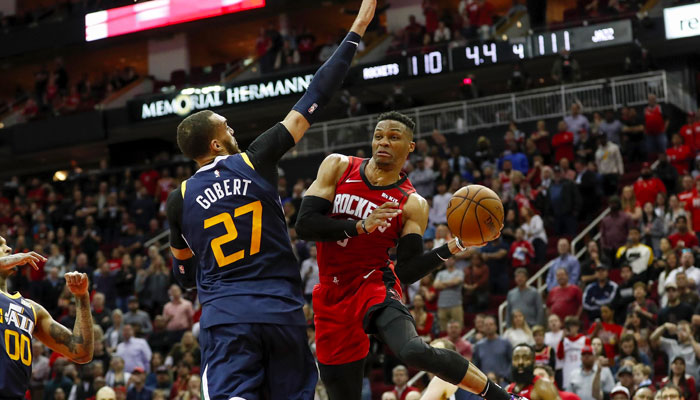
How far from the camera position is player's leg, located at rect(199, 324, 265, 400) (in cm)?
562

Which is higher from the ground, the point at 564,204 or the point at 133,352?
the point at 564,204

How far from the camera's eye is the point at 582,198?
736 inches

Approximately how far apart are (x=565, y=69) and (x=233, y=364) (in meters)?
19.3

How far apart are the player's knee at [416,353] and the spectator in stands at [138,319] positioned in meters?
12.1

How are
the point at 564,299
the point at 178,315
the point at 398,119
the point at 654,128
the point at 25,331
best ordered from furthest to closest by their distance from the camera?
the point at 654,128 < the point at 178,315 < the point at 564,299 < the point at 398,119 < the point at 25,331

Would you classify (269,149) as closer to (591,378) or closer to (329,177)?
(329,177)

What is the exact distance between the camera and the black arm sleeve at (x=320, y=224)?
22.7 feet

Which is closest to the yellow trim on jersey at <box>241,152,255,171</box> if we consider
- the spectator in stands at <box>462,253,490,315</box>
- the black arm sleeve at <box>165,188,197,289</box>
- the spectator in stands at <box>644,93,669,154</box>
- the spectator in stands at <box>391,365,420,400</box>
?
the black arm sleeve at <box>165,188,197,289</box>

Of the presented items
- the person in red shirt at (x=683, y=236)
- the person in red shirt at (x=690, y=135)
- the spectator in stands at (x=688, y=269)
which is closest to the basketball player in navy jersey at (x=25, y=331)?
the spectator in stands at (x=688, y=269)

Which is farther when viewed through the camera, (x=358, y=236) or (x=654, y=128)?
(x=654, y=128)

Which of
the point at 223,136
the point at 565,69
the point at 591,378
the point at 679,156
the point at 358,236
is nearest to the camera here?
the point at 223,136

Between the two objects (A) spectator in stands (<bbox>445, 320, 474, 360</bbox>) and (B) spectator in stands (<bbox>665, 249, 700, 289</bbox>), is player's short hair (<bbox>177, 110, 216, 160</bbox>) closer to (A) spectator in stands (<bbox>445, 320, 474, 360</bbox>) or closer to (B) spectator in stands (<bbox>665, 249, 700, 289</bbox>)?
(A) spectator in stands (<bbox>445, 320, 474, 360</bbox>)

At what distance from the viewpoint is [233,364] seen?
224 inches

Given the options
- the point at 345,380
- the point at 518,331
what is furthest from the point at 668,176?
the point at 345,380
